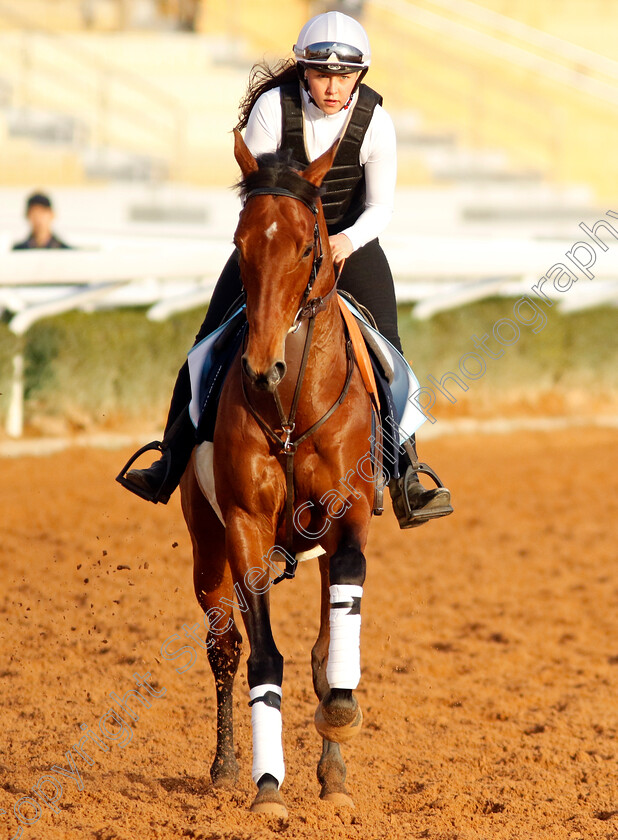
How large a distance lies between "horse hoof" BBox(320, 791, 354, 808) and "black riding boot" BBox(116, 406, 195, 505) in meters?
1.33

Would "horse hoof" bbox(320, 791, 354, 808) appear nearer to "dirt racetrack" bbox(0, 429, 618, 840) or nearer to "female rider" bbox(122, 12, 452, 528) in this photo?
"dirt racetrack" bbox(0, 429, 618, 840)

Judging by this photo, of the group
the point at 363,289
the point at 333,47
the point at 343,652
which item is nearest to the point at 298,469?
the point at 343,652

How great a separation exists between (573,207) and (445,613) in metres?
11.7

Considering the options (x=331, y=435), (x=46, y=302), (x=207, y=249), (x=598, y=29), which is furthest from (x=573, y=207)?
(x=331, y=435)

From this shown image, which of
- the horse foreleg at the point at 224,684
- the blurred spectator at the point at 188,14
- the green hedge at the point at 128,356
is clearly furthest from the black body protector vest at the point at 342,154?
the blurred spectator at the point at 188,14

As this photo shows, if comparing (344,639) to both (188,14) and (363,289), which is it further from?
(188,14)

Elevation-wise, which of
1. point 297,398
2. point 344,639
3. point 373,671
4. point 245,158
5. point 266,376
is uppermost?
point 245,158

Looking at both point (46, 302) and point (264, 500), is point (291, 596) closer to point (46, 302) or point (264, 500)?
point (264, 500)

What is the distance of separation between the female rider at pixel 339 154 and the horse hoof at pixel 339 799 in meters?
1.08

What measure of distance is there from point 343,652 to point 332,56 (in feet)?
6.99

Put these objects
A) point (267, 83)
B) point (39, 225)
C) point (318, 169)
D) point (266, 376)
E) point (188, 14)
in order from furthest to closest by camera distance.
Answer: point (188, 14) < point (39, 225) < point (267, 83) < point (318, 169) < point (266, 376)

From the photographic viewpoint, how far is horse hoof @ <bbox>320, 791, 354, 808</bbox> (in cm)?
449

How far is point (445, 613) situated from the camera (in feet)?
23.9

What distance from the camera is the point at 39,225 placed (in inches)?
417
